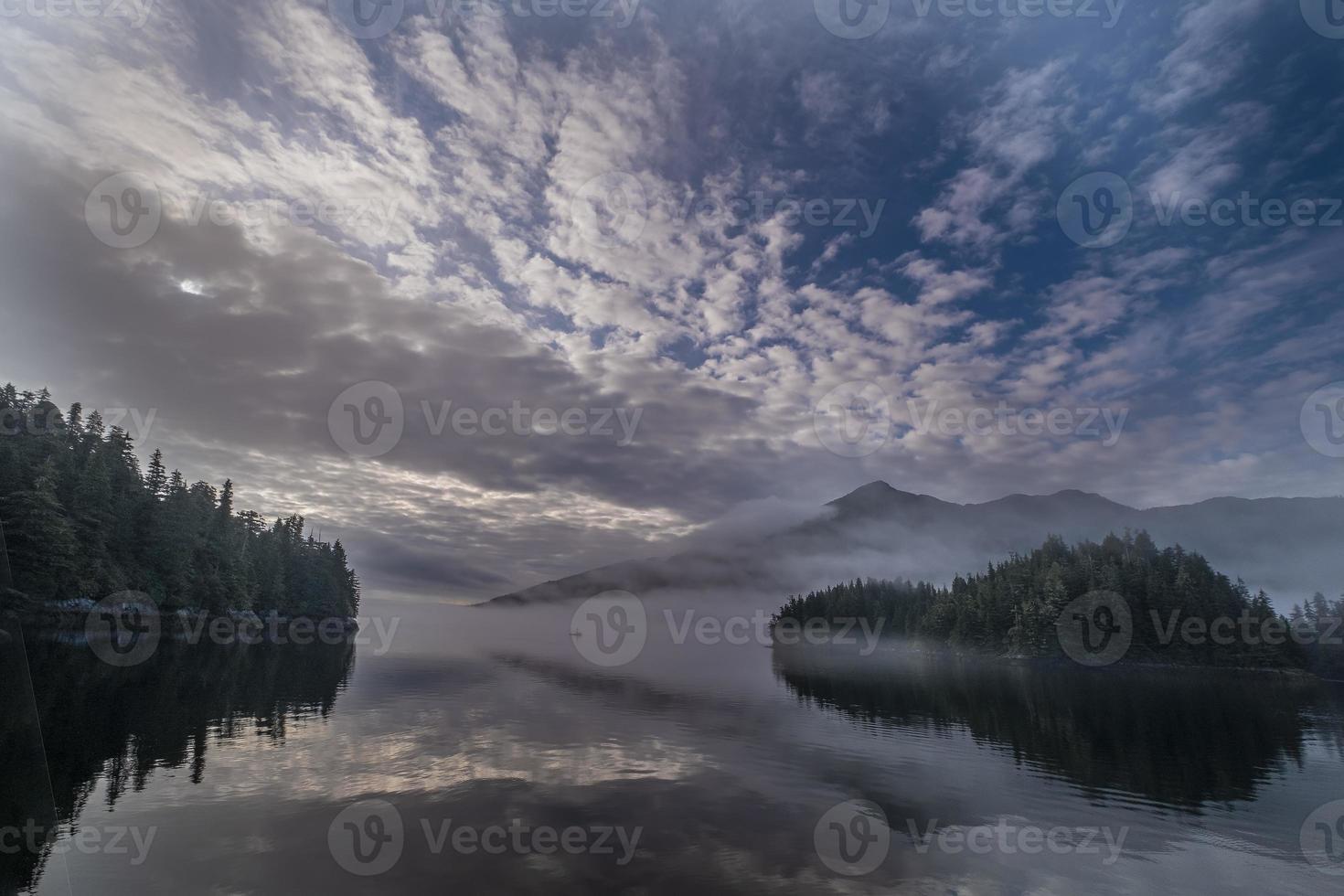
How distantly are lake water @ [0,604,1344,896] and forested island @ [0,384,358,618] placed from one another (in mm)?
18379

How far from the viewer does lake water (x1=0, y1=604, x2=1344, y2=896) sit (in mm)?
24703

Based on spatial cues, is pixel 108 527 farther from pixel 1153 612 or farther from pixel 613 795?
pixel 1153 612

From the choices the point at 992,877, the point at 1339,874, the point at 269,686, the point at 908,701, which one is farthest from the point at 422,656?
the point at 1339,874

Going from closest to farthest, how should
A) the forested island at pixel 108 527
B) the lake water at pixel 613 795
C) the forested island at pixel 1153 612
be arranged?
the lake water at pixel 613 795, the forested island at pixel 108 527, the forested island at pixel 1153 612

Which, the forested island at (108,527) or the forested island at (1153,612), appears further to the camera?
the forested island at (1153,612)

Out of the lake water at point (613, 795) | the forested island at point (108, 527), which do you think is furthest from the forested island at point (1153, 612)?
the forested island at point (108, 527)

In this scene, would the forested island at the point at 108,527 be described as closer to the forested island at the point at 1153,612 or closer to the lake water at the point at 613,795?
the lake water at the point at 613,795

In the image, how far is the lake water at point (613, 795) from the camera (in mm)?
24703

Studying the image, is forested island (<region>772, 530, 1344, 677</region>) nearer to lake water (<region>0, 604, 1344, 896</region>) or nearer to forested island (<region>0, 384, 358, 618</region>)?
lake water (<region>0, 604, 1344, 896</region>)

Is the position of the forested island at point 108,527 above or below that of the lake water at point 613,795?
above

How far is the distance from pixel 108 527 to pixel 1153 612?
209542 millimetres

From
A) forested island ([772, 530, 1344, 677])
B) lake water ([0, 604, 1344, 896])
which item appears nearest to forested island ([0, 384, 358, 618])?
lake water ([0, 604, 1344, 896])

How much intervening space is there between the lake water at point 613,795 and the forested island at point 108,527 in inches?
724

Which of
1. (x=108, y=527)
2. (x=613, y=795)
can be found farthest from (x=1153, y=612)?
(x=108, y=527)
